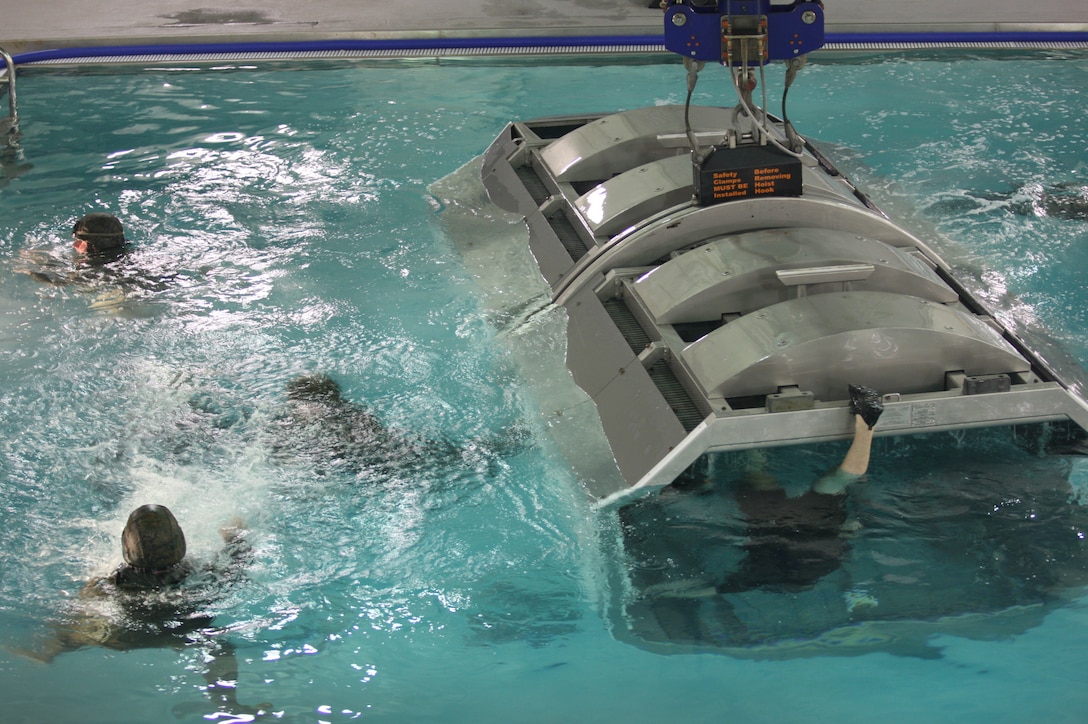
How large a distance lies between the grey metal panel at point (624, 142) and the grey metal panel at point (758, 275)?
3.61ft

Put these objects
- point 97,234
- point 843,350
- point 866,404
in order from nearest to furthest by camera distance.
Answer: point 866,404, point 843,350, point 97,234

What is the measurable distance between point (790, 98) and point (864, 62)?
1067mm

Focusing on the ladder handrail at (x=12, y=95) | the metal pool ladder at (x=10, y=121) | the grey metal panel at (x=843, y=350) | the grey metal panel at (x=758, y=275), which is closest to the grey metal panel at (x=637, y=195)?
the grey metal panel at (x=758, y=275)

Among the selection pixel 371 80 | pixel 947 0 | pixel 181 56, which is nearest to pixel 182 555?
pixel 371 80

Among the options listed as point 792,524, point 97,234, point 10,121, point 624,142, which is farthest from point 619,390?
point 10,121

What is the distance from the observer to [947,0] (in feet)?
28.3

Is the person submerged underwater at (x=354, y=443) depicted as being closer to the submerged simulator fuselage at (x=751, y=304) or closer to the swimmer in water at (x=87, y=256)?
the submerged simulator fuselage at (x=751, y=304)

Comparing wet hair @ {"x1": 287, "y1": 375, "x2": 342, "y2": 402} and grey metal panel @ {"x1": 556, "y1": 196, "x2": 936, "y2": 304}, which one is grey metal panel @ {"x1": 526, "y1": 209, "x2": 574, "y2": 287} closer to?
grey metal panel @ {"x1": 556, "y1": 196, "x2": 936, "y2": 304}

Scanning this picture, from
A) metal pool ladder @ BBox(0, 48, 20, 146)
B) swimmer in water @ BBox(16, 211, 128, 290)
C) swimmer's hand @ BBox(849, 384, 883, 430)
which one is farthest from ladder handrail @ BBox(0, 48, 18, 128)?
swimmer's hand @ BBox(849, 384, 883, 430)

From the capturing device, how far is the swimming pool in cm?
261

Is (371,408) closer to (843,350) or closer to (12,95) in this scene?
(843,350)

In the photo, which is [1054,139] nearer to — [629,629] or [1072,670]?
[1072,670]

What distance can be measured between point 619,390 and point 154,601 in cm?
149

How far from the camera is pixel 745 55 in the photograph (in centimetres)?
350
